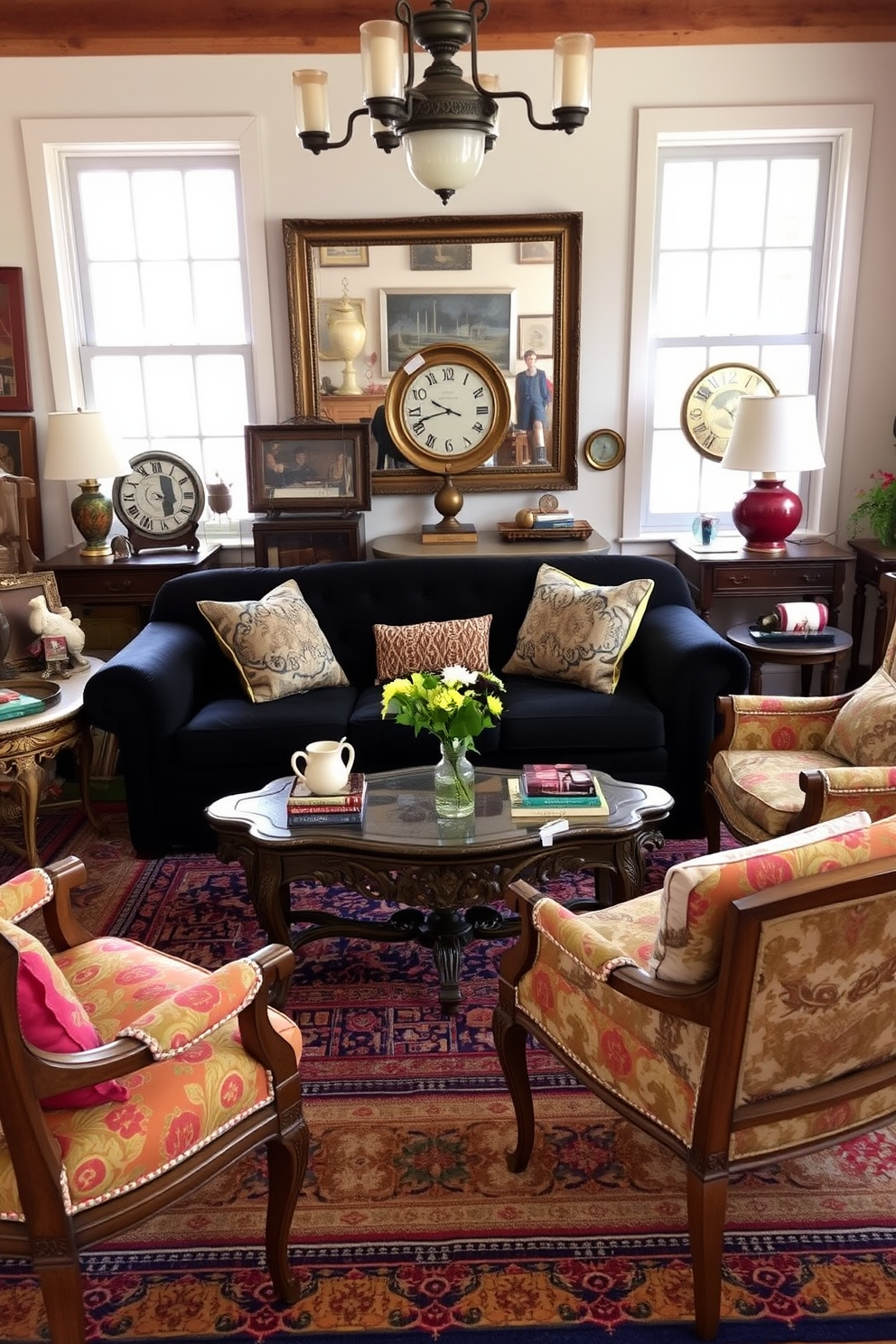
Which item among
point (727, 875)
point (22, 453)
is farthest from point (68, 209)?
point (727, 875)

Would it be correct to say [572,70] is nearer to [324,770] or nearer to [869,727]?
[324,770]

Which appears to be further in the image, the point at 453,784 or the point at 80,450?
the point at 80,450

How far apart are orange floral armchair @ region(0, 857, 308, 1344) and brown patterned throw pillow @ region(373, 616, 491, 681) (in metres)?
2.06

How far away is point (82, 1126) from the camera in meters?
1.67

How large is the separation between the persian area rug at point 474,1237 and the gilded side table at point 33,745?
53.6 inches

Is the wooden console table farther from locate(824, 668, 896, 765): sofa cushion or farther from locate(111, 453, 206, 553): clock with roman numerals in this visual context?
locate(111, 453, 206, 553): clock with roman numerals

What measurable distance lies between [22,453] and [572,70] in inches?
134

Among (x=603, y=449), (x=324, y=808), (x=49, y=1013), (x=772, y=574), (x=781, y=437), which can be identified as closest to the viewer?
(x=49, y=1013)

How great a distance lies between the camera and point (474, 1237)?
211cm

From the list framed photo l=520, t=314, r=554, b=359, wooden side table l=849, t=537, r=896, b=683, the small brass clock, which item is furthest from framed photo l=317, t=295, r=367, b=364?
wooden side table l=849, t=537, r=896, b=683

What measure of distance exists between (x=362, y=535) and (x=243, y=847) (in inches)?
94.6

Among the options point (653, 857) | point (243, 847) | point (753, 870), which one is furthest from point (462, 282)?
point (753, 870)

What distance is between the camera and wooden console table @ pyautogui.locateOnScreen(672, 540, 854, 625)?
4.59 m

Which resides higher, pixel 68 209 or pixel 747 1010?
pixel 68 209
